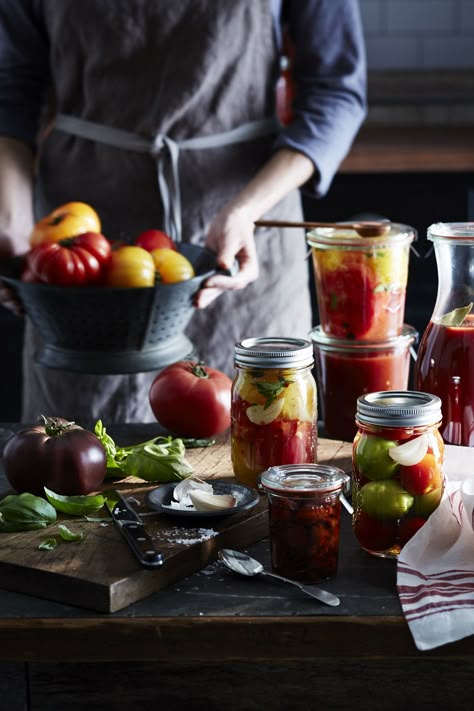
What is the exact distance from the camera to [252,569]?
909mm

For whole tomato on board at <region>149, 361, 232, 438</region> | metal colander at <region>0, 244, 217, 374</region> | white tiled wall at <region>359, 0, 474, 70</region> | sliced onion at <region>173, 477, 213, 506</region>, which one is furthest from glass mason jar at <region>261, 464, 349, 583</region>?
white tiled wall at <region>359, 0, 474, 70</region>

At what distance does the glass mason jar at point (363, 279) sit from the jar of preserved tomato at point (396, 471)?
379 mm

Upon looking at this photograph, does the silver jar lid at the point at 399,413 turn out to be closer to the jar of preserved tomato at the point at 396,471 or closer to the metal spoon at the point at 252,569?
the jar of preserved tomato at the point at 396,471

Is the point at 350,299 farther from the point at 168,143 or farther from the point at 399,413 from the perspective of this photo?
the point at 168,143

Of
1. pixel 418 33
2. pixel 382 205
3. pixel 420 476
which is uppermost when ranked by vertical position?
pixel 418 33

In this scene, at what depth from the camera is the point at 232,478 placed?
1188 mm

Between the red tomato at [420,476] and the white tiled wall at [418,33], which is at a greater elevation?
the white tiled wall at [418,33]

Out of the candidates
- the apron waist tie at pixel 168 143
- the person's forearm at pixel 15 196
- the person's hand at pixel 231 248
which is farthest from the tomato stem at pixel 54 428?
the apron waist tie at pixel 168 143

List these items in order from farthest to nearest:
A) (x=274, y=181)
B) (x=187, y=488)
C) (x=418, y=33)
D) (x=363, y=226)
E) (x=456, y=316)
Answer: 1. (x=418, y=33)
2. (x=274, y=181)
3. (x=363, y=226)
4. (x=456, y=316)
5. (x=187, y=488)

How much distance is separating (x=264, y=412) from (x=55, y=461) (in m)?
0.23

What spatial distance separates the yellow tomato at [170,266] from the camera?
1.54m

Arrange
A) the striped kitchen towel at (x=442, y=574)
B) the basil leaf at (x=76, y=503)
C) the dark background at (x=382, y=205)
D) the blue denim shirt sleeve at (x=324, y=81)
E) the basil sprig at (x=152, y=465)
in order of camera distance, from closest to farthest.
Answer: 1. the striped kitchen towel at (x=442, y=574)
2. the basil leaf at (x=76, y=503)
3. the basil sprig at (x=152, y=465)
4. the blue denim shirt sleeve at (x=324, y=81)
5. the dark background at (x=382, y=205)

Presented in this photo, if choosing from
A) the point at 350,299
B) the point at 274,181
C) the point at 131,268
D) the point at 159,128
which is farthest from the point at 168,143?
the point at 350,299

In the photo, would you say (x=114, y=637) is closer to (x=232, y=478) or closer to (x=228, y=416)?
(x=232, y=478)
